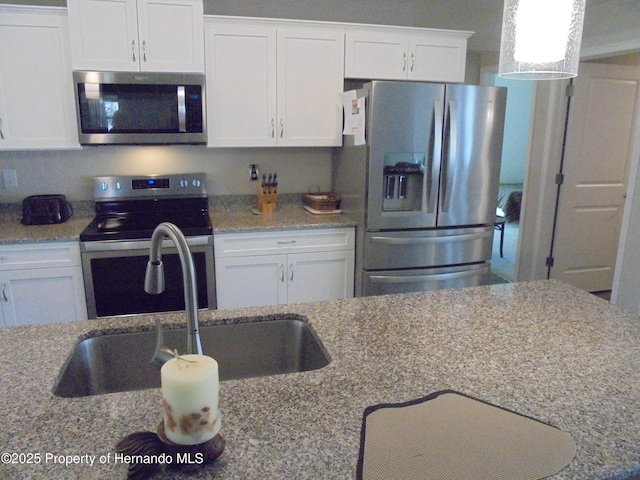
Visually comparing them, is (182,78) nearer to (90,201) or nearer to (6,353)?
(90,201)

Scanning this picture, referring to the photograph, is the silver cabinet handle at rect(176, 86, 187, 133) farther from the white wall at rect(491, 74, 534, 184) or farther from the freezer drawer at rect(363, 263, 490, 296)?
the white wall at rect(491, 74, 534, 184)

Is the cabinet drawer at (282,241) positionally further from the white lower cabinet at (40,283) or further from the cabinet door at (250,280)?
the white lower cabinet at (40,283)

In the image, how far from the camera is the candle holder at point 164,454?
2.48 feet

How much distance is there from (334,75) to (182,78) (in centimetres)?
97

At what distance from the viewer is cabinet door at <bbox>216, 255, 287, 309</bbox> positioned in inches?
111

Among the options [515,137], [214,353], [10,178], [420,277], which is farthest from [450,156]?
[515,137]

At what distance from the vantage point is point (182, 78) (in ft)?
8.91

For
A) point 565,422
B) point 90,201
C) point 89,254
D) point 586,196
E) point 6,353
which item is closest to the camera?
point 565,422

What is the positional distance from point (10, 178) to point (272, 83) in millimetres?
1823

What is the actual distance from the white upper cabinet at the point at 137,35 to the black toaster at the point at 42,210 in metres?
0.83

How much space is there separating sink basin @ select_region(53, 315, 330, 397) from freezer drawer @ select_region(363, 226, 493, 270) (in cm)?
151

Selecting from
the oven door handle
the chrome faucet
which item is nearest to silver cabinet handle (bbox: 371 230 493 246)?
the oven door handle

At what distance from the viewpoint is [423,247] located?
9.66ft

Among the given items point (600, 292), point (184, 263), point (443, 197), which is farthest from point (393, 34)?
point (600, 292)
